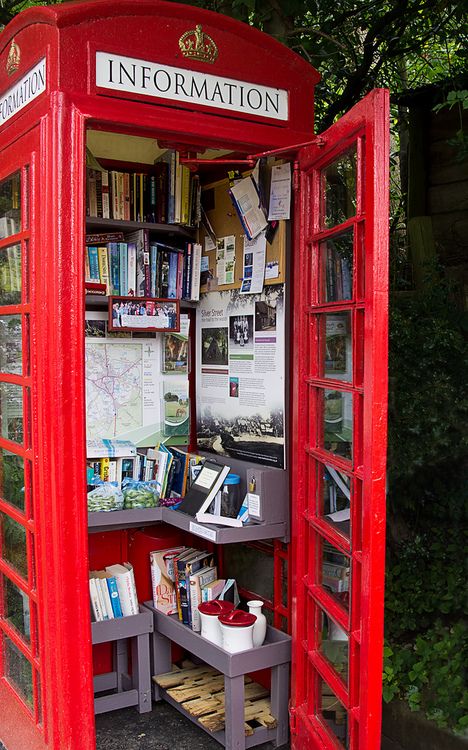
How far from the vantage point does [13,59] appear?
9.75 ft

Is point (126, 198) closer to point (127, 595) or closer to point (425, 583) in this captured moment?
point (127, 595)

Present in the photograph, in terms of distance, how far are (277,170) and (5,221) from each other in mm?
1212

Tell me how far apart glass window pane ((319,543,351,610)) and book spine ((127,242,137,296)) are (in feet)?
5.44

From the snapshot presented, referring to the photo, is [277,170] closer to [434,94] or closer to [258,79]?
[258,79]

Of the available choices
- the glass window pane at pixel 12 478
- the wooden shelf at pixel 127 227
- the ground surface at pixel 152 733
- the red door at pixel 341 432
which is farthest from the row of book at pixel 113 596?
the wooden shelf at pixel 127 227

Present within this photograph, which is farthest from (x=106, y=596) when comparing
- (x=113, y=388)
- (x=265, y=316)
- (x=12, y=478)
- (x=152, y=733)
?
(x=265, y=316)

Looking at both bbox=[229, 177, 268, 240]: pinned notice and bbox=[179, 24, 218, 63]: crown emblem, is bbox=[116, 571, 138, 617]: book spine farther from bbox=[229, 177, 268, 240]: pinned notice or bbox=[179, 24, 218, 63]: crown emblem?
bbox=[179, 24, 218, 63]: crown emblem

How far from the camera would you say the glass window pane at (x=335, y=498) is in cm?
273

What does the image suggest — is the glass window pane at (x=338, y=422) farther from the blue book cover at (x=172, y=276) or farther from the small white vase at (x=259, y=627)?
the blue book cover at (x=172, y=276)

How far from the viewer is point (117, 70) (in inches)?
106

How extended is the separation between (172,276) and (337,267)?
53.4 inches

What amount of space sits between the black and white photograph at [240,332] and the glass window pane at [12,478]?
124 cm

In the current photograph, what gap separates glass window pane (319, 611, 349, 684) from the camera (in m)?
2.76

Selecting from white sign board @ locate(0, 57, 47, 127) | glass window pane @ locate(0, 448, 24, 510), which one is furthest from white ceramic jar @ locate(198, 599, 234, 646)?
white sign board @ locate(0, 57, 47, 127)
